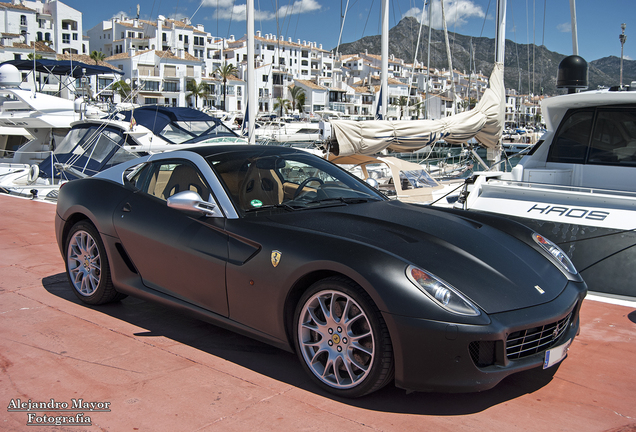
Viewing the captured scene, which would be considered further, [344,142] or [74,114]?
[74,114]

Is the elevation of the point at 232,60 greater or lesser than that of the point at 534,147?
greater

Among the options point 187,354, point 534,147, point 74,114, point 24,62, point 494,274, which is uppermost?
point 24,62

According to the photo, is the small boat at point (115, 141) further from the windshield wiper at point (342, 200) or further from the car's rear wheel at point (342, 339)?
the car's rear wheel at point (342, 339)

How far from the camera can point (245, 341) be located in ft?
12.7

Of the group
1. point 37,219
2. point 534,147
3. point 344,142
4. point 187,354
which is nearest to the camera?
point 187,354

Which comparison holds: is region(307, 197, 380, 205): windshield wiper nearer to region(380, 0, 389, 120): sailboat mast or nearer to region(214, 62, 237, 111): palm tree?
region(380, 0, 389, 120): sailboat mast

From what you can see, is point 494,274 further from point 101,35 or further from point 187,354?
point 101,35

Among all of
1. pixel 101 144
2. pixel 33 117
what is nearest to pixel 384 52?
pixel 101 144

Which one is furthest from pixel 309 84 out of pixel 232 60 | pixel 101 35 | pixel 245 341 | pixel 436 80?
pixel 245 341

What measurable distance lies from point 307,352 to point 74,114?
18.3 m

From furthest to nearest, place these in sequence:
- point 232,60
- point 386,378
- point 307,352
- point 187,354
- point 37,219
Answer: point 232,60 → point 37,219 → point 187,354 → point 307,352 → point 386,378

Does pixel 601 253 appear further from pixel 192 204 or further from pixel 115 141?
pixel 115 141

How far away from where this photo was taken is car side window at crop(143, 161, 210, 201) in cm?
400

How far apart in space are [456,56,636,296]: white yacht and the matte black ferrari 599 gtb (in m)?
1.51
